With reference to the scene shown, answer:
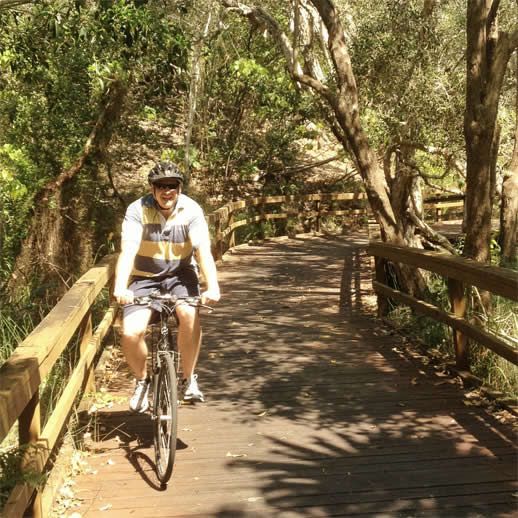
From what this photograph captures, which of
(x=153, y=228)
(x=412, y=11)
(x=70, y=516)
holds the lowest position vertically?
(x=70, y=516)

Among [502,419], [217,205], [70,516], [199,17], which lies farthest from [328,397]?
[217,205]

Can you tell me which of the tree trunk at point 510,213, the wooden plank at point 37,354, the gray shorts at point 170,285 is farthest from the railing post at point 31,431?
the tree trunk at point 510,213

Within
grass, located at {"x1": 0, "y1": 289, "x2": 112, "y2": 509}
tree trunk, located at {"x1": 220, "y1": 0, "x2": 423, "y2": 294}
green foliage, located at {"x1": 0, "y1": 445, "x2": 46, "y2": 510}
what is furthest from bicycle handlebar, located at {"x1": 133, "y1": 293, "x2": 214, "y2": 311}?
tree trunk, located at {"x1": 220, "y1": 0, "x2": 423, "y2": 294}

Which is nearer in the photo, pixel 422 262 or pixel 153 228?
pixel 153 228

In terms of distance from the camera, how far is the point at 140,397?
5684 mm

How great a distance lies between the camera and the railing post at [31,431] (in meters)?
4.14

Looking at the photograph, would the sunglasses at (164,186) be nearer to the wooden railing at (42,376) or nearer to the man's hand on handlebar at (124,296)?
the man's hand on handlebar at (124,296)

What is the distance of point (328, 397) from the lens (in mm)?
7027

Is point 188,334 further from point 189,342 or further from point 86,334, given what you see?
A: point 86,334

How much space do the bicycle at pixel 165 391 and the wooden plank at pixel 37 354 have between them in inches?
21.3

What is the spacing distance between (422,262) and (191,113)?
11624 millimetres

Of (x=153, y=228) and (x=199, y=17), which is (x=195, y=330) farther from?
(x=199, y=17)

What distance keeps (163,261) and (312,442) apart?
173cm

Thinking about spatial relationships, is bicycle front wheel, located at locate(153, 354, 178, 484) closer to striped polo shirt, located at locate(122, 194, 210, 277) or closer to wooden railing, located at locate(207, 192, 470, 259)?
striped polo shirt, located at locate(122, 194, 210, 277)
